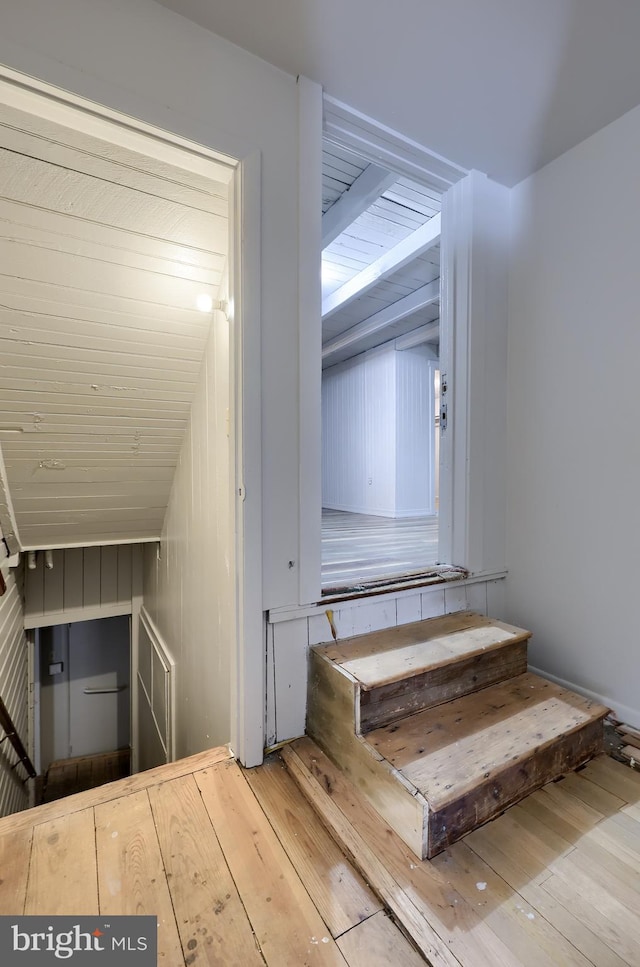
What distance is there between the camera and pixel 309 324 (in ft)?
4.75

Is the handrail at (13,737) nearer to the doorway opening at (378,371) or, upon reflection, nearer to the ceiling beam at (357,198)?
the doorway opening at (378,371)

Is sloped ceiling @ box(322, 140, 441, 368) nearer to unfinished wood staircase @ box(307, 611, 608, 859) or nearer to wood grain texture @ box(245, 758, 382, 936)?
unfinished wood staircase @ box(307, 611, 608, 859)

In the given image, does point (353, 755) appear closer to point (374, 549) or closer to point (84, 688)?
point (374, 549)

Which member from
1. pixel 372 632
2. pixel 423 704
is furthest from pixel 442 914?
pixel 372 632

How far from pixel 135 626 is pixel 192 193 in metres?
3.51

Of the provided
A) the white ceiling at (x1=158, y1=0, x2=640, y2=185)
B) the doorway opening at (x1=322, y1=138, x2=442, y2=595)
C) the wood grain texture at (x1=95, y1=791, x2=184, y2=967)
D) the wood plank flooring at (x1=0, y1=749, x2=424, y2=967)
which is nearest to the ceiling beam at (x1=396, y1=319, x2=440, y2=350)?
the doorway opening at (x1=322, y1=138, x2=442, y2=595)

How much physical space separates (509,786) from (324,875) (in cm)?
55

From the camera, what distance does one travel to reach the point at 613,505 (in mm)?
1617

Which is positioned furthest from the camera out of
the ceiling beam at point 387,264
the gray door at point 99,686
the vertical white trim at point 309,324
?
the gray door at point 99,686

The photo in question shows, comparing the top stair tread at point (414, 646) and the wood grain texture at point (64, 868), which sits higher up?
the top stair tread at point (414, 646)

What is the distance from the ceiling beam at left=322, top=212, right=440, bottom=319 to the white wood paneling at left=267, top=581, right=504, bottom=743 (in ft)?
7.66

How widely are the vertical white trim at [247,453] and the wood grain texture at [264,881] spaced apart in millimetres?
140

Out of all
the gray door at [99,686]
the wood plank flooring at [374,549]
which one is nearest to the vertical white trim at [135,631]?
the gray door at [99,686]

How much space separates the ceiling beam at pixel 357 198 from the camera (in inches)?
84.5
